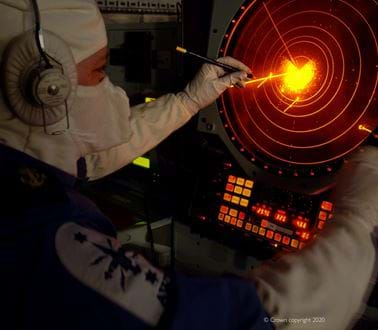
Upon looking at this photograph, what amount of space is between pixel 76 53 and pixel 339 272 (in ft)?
2.11

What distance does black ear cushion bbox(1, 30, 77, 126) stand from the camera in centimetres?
70

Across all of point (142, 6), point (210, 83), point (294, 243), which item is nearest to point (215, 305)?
point (294, 243)

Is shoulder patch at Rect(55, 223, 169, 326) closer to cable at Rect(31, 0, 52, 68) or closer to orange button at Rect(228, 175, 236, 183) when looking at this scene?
cable at Rect(31, 0, 52, 68)

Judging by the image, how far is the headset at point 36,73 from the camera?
2.31 ft

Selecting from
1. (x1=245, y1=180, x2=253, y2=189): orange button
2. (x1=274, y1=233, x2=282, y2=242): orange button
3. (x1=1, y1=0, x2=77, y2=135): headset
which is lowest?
(x1=274, y1=233, x2=282, y2=242): orange button

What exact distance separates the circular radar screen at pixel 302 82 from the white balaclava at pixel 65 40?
0.45 metres

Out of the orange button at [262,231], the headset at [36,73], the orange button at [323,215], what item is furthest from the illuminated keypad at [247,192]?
the headset at [36,73]

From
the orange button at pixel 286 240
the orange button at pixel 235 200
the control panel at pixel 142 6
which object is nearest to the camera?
the orange button at pixel 286 240

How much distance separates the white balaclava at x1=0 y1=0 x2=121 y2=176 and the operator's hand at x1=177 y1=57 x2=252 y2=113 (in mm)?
385

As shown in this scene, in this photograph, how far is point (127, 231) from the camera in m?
1.31

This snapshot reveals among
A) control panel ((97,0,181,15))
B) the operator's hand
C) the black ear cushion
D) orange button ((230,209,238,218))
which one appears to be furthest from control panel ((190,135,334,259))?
control panel ((97,0,181,15))

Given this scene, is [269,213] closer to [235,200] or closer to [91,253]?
[235,200]

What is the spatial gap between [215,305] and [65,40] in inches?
21.9

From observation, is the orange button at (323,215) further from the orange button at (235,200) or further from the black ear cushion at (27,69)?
the black ear cushion at (27,69)
